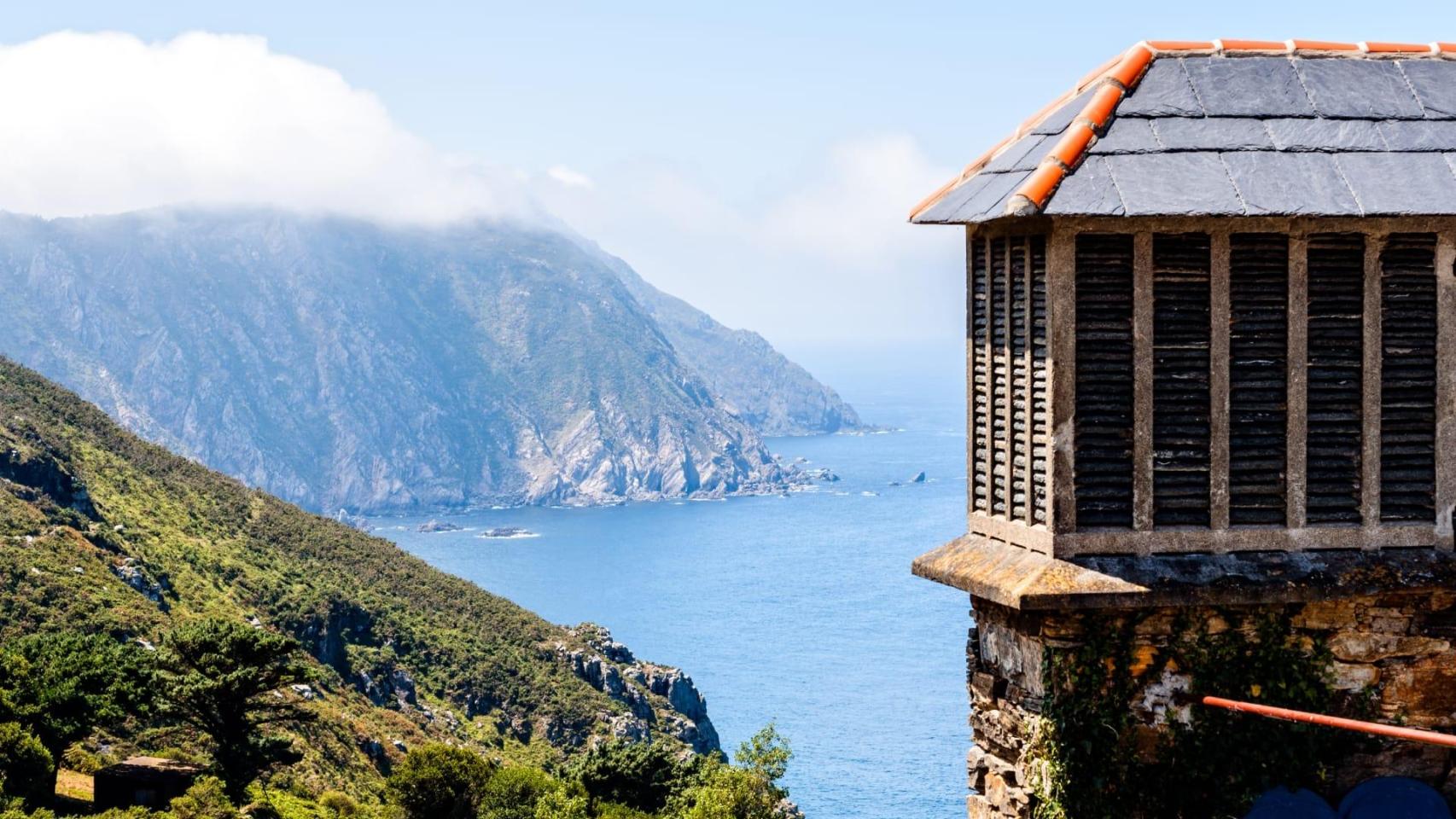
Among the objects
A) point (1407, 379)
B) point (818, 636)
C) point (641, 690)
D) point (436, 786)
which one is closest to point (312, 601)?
point (641, 690)

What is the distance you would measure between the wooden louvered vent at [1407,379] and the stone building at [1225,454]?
0.04ft

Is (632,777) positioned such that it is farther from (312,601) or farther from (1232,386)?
(1232,386)

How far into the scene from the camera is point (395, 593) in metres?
82.2

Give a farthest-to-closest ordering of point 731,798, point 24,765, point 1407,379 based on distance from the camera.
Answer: point 731,798
point 24,765
point 1407,379

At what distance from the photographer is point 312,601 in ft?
219

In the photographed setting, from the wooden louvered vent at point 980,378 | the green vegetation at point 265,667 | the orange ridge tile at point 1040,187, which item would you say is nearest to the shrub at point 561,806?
the green vegetation at point 265,667

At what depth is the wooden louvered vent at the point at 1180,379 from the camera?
21.5 ft

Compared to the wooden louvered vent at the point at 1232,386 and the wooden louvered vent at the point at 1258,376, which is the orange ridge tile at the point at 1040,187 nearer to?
the wooden louvered vent at the point at 1232,386

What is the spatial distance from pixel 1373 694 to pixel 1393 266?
185 centimetres

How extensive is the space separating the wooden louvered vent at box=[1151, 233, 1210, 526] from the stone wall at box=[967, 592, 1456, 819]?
0.48 m

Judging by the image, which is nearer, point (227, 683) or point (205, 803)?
point (205, 803)

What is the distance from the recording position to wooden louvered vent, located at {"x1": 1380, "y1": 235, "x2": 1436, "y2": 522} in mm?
6672

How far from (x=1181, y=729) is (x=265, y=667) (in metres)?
27.8

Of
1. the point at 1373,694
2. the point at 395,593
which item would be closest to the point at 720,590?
the point at 395,593
